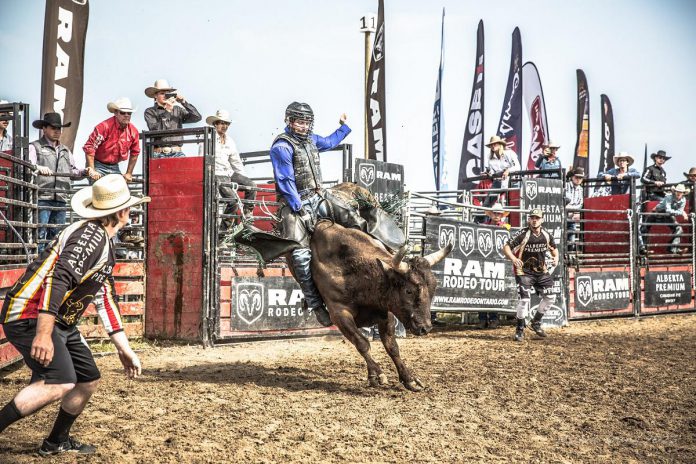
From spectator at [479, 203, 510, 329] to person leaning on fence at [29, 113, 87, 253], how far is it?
6645 mm

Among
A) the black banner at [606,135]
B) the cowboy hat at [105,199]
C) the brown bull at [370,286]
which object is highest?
the black banner at [606,135]

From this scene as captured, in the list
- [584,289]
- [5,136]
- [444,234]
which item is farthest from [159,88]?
[584,289]

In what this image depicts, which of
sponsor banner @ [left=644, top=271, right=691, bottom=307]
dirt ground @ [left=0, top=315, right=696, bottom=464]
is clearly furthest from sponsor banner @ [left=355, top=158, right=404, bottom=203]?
sponsor banner @ [left=644, top=271, right=691, bottom=307]

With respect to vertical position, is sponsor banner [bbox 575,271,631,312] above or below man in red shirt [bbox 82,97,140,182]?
below

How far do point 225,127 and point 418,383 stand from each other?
5.54 m

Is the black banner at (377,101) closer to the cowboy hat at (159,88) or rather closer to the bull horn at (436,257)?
the cowboy hat at (159,88)

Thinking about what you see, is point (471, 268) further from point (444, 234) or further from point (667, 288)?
point (667, 288)

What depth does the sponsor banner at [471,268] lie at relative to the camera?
11.8 meters

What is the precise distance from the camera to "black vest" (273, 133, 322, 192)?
7551 mm

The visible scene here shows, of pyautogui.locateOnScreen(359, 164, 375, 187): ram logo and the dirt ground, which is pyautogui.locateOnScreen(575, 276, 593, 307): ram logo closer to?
the dirt ground

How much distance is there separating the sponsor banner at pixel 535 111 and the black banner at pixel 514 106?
302 millimetres

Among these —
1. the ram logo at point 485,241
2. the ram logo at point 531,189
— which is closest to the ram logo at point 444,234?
the ram logo at point 485,241

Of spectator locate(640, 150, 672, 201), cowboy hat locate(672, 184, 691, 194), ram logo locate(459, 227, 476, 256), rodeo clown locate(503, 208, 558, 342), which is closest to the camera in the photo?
rodeo clown locate(503, 208, 558, 342)

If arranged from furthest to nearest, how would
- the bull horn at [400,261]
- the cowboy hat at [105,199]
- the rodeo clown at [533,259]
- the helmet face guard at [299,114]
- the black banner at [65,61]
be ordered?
the rodeo clown at [533,259]
the black banner at [65,61]
the helmet face guard at [299,114]
the bull horn at [400,261]
the cowboy hat at [105,199]
